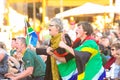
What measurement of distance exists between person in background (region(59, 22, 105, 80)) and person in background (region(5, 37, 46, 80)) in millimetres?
894

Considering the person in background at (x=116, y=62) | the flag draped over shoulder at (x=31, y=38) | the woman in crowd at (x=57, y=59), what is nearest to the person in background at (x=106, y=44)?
the flag draped over shoulder at (x=31, y=38)

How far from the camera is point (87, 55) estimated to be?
297 inches

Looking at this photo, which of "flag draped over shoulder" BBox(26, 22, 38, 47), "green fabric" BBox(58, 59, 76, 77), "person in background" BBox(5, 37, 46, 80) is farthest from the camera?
"flag draped over shoulder" BBox(26, 22, 38, 47)

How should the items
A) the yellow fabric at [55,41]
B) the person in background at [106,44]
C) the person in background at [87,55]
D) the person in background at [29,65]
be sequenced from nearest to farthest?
the person in background at [87,55]
the yellow fabric at [55,41]
the person in background at [29,65]
the person in background at [106,44]

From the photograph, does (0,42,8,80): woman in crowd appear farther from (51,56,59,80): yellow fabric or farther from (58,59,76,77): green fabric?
(58,59,76,77): green fabric

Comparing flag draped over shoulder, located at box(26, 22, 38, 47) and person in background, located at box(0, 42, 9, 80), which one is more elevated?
flag draped over shoulder, located at box(26, 22, 38, 47)

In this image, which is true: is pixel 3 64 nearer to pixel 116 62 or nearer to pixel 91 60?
pixel 91 60

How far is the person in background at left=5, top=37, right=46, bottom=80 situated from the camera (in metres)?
8.29

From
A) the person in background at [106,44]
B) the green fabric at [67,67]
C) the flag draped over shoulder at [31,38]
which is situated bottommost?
the person in background at [106,44]

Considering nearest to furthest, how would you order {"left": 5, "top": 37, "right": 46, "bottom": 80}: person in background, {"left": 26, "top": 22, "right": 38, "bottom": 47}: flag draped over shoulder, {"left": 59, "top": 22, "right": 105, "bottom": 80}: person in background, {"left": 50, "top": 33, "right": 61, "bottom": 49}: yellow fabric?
{"left": 59, "top": 22, "right": 105, "bottom": 80}: person in background
{"left": 50, "top": 33, "right": 61, "bottom": 49}: yellow fabric
{"left": 5, "top": 37, "right": 46, "bottom": 80}: person in background
{"left": 26, "top": 22, "right": 38, "bottom": 47}: flag draped over shoulder

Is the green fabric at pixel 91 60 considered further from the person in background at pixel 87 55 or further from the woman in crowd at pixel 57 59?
the woman in crowd at pixel 57 59

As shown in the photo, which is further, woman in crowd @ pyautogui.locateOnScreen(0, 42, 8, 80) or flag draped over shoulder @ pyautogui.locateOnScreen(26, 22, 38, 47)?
flag draped over shoulder @ pyautogui.locateOnScreen(26, 22, 38, 47)

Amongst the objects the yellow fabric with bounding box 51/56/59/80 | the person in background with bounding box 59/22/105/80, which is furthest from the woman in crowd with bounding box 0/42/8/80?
the person in background with bounding box 59/22/105/80

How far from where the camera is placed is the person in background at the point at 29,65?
326 inches
